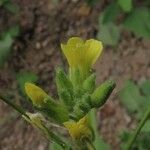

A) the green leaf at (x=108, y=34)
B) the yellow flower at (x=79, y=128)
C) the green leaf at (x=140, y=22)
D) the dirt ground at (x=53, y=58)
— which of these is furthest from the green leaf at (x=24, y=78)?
the yellow flower at (x=79, y=128)

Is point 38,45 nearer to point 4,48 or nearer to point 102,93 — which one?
point 4,48

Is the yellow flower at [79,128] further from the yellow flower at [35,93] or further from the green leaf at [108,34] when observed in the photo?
the green leaf at [108,34]

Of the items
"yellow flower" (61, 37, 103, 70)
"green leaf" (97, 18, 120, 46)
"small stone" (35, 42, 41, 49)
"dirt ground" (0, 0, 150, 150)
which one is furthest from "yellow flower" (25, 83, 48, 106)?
"small stone" (35, 42, 41, 49)

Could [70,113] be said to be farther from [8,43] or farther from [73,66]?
[8,43]

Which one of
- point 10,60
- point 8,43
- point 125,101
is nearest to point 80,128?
point 125,101

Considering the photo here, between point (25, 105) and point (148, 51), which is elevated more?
point (25, 105)

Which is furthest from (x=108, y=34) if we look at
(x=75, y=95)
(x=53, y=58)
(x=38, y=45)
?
(x=75, y=95)
